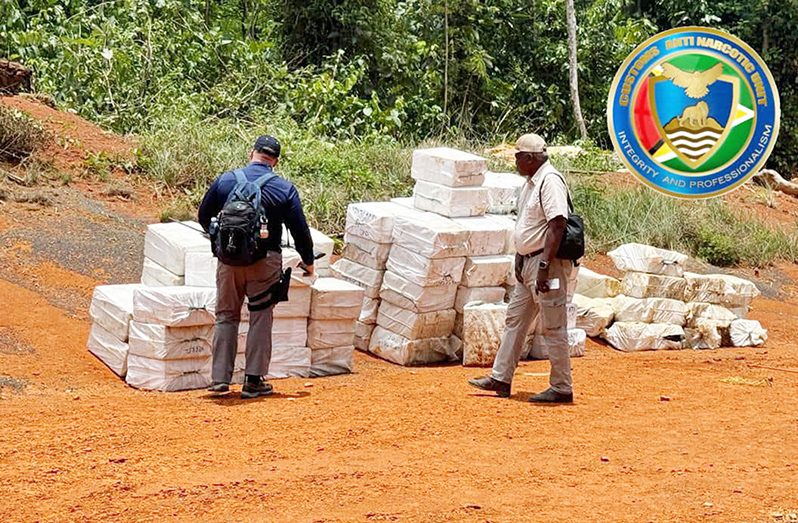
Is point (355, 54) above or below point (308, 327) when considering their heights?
above

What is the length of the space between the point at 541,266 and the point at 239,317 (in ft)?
6.95

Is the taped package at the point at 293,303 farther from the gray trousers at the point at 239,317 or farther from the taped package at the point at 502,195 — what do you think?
the taped package at the point at 502,195

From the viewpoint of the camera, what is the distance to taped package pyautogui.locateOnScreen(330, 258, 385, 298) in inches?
408

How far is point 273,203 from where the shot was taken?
8172 millimetres

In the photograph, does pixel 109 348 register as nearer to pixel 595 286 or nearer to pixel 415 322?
pixel 415 322

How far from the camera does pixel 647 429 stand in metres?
7.72

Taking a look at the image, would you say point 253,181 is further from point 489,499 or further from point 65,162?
point 65,162

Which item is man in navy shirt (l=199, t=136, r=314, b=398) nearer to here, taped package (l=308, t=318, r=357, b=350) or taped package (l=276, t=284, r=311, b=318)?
taped package (l=276, t=284, r=311, b=318)

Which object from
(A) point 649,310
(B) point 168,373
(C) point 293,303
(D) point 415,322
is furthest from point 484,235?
(B) point 168,373

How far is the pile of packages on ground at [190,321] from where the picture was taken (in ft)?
28.2

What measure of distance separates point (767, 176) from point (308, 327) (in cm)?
1344

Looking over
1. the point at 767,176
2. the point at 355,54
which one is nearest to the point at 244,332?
the point at 355,54

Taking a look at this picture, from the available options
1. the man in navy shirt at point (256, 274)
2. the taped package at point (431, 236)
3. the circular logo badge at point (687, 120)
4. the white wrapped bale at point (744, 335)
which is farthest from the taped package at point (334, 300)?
the circular logo badge at point (687, 120)

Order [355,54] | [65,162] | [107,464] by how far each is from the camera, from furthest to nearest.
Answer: [355,54] < [65,162] < [107,464]
